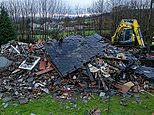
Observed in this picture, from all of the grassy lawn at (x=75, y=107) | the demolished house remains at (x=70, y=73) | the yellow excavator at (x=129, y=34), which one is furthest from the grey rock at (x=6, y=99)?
the yellow excavator at (x=129, y=34)

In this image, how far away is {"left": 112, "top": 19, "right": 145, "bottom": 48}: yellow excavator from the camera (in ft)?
55.2

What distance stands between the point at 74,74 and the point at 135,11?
20199 millimetres

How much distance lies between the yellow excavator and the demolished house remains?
18.5ft

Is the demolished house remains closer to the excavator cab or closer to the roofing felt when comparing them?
the roofing felt

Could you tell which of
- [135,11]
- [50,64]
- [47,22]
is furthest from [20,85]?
[135,11]

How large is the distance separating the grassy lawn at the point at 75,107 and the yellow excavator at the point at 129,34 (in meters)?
9.14

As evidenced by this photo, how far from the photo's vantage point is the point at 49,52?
A: 1090 centimetres

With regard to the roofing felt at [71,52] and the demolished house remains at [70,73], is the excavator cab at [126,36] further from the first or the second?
the demolished house remains at [70,73]

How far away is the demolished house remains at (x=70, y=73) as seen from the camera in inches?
360

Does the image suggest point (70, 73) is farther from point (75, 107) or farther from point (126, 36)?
point (126, 36)

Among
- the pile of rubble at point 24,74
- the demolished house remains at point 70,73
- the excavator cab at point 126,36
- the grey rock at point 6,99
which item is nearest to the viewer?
the grey rock at point 6,99

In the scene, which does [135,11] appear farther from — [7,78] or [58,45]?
[7,78]

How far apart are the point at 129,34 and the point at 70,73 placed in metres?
9.24

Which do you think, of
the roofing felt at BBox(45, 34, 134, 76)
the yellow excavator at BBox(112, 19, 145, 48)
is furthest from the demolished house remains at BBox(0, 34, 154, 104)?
the yellow excavator at BBox(112, 19, 145, 48)
